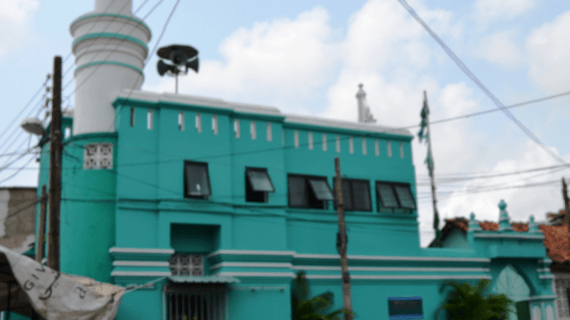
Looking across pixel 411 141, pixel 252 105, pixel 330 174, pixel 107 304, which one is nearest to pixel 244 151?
pixel 252 105

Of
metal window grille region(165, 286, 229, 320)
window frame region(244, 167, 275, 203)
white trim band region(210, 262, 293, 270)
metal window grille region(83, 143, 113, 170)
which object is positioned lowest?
metal window grille region(165, 286, 229, 320)

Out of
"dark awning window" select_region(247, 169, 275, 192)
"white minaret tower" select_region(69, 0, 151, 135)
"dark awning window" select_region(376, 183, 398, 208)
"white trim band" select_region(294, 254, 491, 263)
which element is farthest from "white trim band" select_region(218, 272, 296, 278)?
"white minaret tower" select_region(69, 0, 151, 135)

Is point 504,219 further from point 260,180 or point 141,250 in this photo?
point 141,250

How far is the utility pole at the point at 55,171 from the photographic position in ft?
47.0

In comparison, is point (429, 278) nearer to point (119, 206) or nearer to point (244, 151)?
point (244, 151)

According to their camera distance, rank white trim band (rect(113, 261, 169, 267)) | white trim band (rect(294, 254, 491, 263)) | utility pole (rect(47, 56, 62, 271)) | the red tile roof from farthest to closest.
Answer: the red tile roof
white trim band (rect(294, 254, 491, 263))
white trim band (rect(113, 261, 169, 267))
utility pole (rect(47, 56, 62, 271))

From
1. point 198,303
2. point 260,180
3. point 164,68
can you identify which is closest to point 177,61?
point 164,68

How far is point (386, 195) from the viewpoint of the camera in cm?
2325

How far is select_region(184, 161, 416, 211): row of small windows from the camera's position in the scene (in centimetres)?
1955

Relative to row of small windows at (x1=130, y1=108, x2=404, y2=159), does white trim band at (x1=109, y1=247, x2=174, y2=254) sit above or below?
below

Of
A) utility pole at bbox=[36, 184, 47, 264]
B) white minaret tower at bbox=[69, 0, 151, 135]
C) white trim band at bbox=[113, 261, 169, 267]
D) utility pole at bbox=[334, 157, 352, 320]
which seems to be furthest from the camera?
utility pole at bbox=[36, 184, 47, 264]

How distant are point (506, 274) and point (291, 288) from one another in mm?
9387

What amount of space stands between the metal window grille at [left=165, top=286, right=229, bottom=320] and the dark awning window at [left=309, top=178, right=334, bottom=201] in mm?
4756

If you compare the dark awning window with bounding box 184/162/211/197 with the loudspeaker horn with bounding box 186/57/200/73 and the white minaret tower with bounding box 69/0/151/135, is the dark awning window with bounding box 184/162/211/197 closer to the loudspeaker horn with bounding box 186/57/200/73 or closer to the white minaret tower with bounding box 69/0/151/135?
the white minaret tower with bounding box 69/0/151/135
